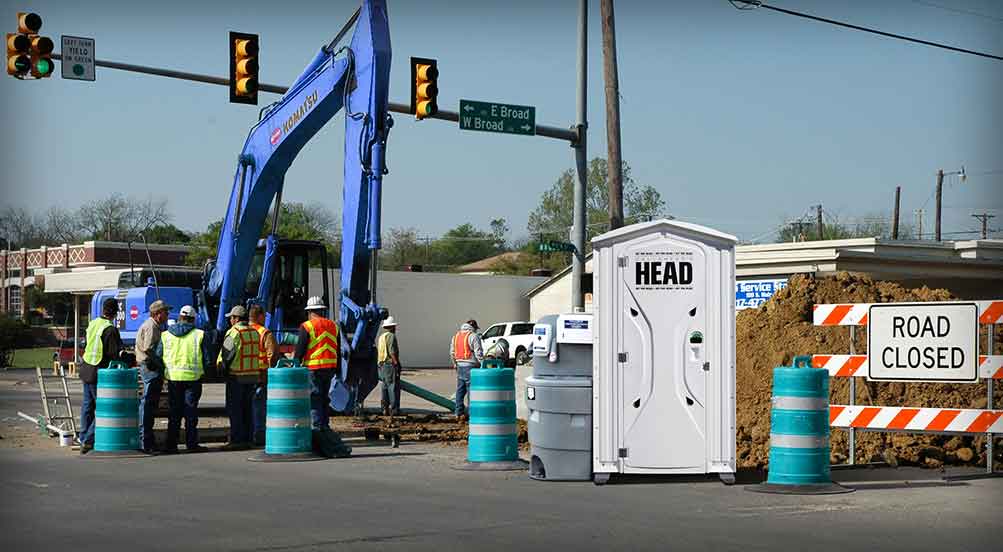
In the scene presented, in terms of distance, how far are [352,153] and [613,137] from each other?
7.29 metres

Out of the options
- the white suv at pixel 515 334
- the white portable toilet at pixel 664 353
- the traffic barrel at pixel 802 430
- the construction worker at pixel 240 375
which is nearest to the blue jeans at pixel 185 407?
the construction worker at pixel 240 375

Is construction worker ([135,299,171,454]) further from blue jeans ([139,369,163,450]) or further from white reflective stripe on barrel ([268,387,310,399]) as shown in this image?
white reflective stripe on barrel ([268,387,310,399])

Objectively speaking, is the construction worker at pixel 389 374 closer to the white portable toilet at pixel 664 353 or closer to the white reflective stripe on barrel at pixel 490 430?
the white reflective stripe on barrel at pixel 490 430

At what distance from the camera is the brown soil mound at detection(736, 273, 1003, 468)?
14.8 m

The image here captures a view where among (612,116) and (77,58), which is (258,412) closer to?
(77,58)

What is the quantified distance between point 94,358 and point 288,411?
3239mm

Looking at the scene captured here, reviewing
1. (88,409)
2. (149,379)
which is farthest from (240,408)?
(88,409)

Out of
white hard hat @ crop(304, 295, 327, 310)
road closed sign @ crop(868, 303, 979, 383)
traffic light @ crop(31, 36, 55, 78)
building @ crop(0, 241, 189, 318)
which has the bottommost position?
road closed sign @ crop(868, 303, 979, 383)

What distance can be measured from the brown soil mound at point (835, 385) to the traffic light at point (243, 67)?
9.60 m

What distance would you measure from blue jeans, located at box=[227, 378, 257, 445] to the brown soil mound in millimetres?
6601

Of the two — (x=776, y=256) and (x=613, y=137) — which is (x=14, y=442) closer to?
(x=613, y=137)

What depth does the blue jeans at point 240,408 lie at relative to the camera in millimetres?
17266

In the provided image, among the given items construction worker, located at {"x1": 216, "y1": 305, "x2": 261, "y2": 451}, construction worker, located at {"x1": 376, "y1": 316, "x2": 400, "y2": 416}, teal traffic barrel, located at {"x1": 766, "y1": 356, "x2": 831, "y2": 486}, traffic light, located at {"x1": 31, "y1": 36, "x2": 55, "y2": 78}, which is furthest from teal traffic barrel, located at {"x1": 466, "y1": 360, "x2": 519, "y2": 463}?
traffic light, located at {"x1": 31, "y1": 36, "x2": 55, "y2": 78}

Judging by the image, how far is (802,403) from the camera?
40.4 ft
